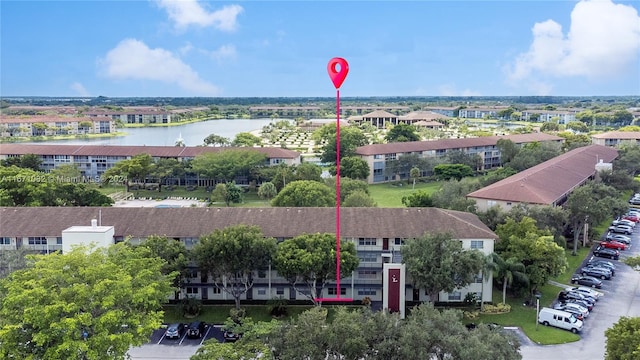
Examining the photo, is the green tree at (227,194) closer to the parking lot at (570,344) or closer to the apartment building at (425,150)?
the apartment building at (425,150)

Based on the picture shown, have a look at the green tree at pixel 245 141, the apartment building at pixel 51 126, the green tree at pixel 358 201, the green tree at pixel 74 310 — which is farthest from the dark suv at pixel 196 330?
the apartment building at pixel 51 126

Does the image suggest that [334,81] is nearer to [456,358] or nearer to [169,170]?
[456,358]

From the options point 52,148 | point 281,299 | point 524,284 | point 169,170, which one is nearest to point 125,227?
point 281,299

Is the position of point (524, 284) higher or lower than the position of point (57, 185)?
lower

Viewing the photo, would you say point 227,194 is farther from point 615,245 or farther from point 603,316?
point 603,316

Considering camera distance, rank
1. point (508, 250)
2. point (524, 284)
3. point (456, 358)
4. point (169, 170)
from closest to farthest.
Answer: point (456, 358)
point (524, 284)
point (508, 250)
point (169, 170)

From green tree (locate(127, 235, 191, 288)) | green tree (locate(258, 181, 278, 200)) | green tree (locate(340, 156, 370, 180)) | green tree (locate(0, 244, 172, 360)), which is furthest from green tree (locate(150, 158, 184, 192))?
green tree (locate(0, 244, 172, 360))

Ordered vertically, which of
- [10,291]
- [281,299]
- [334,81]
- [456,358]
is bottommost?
[281,299]
